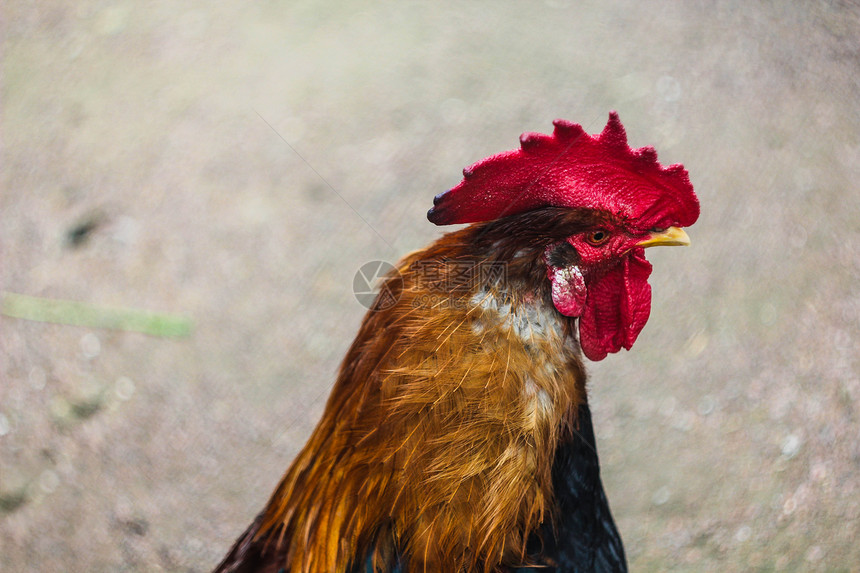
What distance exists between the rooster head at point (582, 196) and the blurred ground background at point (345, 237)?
190 centimetres

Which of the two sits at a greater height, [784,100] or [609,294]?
[609,294]

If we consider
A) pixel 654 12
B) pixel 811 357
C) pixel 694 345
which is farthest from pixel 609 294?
pixel 654 12

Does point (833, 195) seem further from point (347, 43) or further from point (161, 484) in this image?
point (161, 484)

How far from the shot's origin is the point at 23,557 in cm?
323

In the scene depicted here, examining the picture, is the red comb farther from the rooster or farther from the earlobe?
the earlobe

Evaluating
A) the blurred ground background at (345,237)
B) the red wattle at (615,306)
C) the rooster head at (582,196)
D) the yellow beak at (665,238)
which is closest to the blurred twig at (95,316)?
the blurred ground background at (345,237)

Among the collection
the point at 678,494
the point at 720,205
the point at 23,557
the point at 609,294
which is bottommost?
the point at 23,557

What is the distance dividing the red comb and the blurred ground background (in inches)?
78.6

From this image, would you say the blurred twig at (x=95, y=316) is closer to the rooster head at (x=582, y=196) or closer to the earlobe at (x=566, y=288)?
the rooster head at (x=582, y=196)

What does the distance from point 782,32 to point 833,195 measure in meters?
1.52

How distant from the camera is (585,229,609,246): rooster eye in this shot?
1.86 meters

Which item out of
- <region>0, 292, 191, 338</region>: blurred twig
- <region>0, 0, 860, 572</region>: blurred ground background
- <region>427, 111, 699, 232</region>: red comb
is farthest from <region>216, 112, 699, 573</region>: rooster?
<region>0, 292, 191, 338</region>: blurred twig

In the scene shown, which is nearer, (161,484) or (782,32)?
(161,484)

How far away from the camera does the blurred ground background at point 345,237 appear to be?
134 inches
